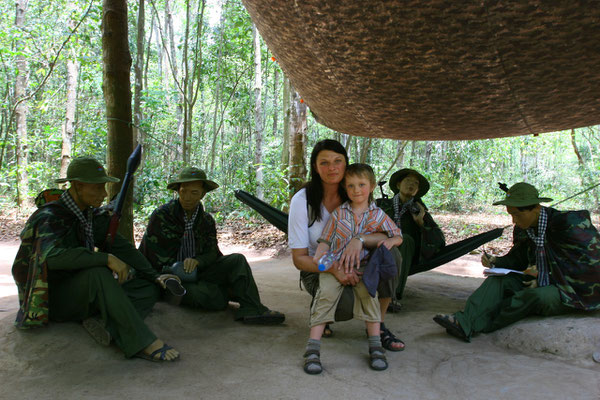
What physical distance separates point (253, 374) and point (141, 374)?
0.48 m

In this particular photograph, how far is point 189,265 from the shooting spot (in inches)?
106

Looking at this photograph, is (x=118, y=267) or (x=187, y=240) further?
(x=187, y=240)

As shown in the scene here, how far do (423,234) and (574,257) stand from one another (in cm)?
100

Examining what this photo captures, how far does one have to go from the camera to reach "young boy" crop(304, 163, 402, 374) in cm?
207

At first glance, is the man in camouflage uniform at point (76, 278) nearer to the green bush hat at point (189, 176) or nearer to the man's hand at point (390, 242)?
the green bush hat at point (189, 176)

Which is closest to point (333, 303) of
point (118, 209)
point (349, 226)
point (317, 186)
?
point (349, 226)

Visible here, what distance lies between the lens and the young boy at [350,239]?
207 cm

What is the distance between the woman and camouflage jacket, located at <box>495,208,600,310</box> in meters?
0.94

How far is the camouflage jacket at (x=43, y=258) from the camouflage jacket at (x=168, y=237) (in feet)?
2.10

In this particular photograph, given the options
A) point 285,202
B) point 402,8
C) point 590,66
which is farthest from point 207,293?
point 285,202

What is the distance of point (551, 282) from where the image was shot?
7.91 ft

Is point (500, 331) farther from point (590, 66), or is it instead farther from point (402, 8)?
point (402, 8)

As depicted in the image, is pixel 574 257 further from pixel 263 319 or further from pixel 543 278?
pixel 263 319

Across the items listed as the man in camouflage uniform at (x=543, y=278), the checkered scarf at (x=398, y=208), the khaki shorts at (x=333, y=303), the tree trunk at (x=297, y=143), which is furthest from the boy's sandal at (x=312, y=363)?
the tree trunk at (x=297, y=143)
